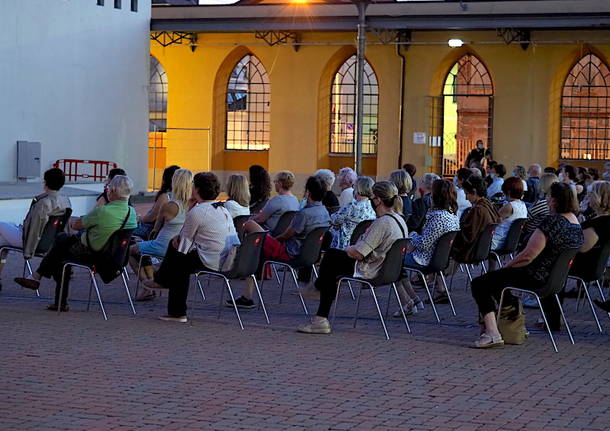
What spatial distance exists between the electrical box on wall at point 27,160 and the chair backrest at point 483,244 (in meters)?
17.2

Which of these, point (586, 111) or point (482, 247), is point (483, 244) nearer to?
point (482, 247)

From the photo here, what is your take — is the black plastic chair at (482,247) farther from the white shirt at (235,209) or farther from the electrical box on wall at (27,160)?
the electrical box on wall at (27,160)

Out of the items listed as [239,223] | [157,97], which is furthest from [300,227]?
[157,97]

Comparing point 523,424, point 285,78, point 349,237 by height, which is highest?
point 285,78

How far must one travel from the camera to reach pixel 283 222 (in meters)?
12.7

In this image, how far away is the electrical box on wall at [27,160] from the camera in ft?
89.2

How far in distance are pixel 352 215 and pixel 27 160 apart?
16.7 metres

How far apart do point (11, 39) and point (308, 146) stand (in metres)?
11.1

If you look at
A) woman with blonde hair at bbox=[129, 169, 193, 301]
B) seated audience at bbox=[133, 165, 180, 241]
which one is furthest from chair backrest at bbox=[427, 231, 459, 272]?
seated audience at bbox=[133, 165, 180, 241]

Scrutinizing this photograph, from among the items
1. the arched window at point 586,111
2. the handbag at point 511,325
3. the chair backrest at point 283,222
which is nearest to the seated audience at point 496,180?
the chair backrest at point 283,222

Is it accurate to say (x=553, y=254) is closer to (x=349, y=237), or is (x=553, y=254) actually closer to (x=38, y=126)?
(x=349, y=237)

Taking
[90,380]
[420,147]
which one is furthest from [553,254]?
[420,147]

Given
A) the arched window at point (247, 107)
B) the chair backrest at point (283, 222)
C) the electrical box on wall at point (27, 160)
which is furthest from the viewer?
the arched window at point (247, 107)

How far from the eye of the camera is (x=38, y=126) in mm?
28078
